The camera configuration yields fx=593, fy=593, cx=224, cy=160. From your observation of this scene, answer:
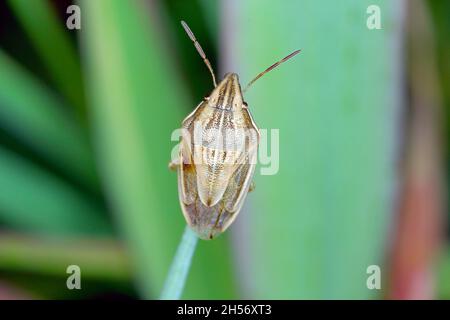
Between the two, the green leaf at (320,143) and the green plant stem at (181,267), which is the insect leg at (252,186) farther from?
the green plant stem at (181,267)

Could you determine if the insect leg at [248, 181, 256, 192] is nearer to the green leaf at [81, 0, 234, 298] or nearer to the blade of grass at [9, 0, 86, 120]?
the green leaf at [81, 0, 234, 298]

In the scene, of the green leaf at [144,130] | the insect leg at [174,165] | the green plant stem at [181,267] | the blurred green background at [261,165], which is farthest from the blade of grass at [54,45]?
the green plant stem at [181,267]

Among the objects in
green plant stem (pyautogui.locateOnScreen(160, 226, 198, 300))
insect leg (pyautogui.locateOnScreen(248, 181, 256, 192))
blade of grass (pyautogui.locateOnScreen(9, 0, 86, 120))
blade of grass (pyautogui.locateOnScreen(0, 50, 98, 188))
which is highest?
blade of grass (pyautogui.locateOnScreen(9, 0, 86, 120))

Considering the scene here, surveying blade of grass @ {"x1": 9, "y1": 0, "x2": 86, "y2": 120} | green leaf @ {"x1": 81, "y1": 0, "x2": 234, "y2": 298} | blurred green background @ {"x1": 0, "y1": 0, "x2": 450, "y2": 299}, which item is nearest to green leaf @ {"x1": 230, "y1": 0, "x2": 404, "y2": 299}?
blurred green background @ {"x1": 0, "y1": 0, "x2": 450, "y2": 299}

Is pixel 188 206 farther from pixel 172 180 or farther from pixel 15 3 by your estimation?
pixel 15 3

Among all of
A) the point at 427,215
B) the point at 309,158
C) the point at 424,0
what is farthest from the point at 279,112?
the point at 424,0

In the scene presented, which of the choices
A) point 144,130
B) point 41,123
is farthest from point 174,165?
point 41,123
